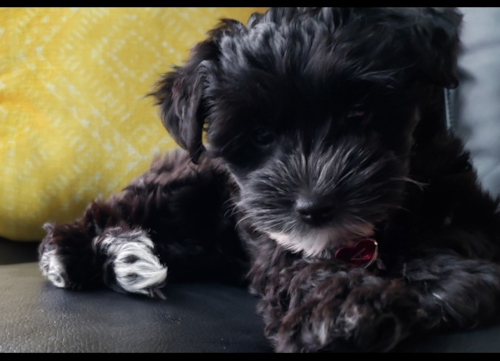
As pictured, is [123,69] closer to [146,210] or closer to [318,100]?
[146,210]

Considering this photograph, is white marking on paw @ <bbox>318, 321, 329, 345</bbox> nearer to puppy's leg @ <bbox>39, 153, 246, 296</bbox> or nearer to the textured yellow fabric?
puppy's leg @ <bbox>39, 153, 246, 296</bbox>

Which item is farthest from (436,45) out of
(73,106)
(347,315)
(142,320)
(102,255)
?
(73,106)

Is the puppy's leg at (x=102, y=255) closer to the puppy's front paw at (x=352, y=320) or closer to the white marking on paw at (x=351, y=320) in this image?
the puppy's front paw at (x=352, y=320)

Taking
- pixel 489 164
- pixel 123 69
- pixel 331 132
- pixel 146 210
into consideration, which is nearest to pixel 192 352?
pixel 331 132

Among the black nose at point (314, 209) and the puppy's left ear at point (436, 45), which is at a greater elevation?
the puppy's left ear at point (436, 45)

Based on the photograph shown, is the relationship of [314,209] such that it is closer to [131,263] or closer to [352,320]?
[352,320]

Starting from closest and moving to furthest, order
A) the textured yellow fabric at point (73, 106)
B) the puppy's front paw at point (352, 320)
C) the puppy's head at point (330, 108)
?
the puppy's front paw at point (352, 320) → the puppy's head at point (330, 108) → the textured yellow fabric at point (73, 106)

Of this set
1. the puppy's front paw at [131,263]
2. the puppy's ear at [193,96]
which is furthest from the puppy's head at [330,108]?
the puppy's front paw at [131,263]
